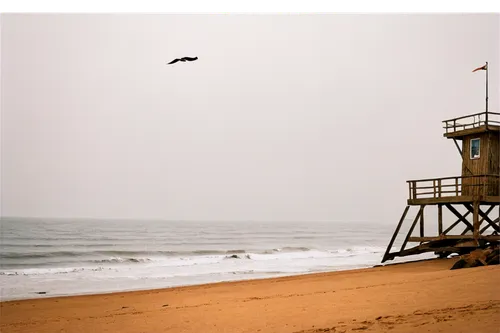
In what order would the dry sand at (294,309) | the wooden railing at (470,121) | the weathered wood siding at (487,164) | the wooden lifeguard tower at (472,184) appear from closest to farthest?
the dry sand at (294,309)
the wooden lifeguard tower at (472,184)
the weathered wood siding at (487,164)
the wooden railing at (470,121)

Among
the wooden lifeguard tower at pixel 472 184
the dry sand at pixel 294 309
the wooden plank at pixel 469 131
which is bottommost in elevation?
the dry sand at pixel 294 309

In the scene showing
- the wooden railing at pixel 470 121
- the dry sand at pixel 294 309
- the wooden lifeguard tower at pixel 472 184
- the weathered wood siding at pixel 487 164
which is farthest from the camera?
the wooden railing at pixel 470 121

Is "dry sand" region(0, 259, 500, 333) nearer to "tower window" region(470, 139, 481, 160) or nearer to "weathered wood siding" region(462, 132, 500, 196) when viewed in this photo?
"weathered wood siding" region(462, 132, 500, 196)

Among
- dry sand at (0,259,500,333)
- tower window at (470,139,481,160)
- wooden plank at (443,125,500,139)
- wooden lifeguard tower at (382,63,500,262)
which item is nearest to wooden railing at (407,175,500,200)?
wooden lifeguard tower at (382,63,500,262)

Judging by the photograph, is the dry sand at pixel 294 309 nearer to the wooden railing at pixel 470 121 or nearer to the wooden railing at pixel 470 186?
the wooden railing at pixel 470 186

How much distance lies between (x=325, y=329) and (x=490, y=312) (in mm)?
2212

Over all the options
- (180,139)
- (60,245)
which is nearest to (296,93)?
(180,139)

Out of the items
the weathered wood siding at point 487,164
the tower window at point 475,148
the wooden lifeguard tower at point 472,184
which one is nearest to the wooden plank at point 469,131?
the wooden lifeguard tower at point 472,184

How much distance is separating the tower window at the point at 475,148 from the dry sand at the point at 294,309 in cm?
765

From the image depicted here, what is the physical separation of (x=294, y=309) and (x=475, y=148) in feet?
38.7

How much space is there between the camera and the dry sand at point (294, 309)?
665 centimetres

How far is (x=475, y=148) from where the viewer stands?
1711 centimetres
